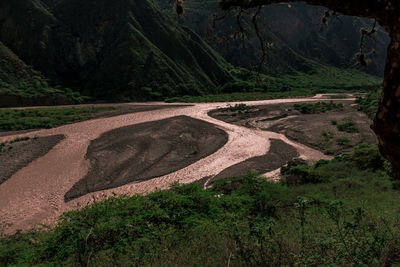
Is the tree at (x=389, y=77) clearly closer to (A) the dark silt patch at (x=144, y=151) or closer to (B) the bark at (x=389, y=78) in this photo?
(B) the bark at (x=389, y=78)

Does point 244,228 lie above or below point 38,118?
above

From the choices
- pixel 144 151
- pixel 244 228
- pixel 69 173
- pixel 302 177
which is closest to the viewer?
pixel 244 228

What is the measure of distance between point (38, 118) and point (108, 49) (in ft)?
145

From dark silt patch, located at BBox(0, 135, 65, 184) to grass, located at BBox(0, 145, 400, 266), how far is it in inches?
448

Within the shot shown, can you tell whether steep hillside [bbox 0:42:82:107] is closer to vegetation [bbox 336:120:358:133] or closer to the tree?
vegetation [bbox 336:120:358:133]

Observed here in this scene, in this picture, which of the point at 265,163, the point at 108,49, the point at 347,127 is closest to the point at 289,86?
the point at 347,127

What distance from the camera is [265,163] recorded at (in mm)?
23031

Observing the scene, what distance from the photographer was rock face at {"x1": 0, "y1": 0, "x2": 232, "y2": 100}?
64938 mm

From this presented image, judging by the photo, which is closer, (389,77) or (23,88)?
(389,77)

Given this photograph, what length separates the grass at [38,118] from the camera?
33.0 m

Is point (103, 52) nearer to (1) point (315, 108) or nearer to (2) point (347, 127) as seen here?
(1) point (315, 108)

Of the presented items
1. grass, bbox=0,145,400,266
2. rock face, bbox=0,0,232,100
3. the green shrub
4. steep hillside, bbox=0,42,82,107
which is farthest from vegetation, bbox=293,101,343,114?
steep hillside, bbox=0,42,82,107

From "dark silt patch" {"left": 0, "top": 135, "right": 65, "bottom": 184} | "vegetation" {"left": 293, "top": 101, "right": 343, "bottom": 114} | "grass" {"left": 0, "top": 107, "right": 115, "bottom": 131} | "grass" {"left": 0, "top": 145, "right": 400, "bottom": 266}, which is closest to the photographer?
"grass" {"left": 0, "top": 145, "right": 400, "bottom": 266}

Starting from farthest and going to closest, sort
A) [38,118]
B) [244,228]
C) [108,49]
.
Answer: [108,49] < [38,118] < [244,228]
